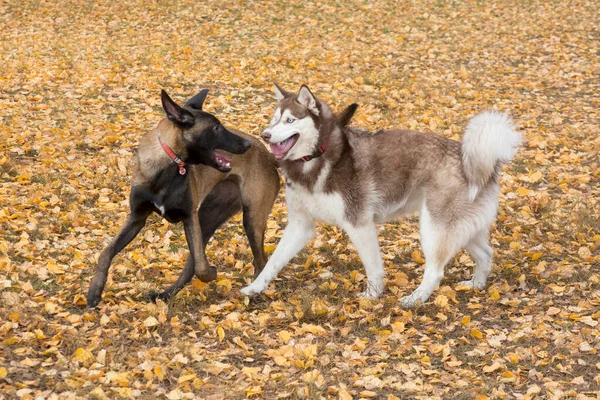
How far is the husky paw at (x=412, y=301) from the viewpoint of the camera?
6.02 metres

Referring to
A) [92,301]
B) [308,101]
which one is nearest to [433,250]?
[308,101]

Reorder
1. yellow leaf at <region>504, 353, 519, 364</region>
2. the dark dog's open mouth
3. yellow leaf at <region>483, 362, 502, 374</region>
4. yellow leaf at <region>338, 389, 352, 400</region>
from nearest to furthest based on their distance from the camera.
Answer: yellow leaf at <region>338, 389, 352, 400</region>
yellow leaf at <region>483, 362, 502, 374</region>
yellow leaf at <region>504, 353, 519, 364</region>
the dark dog's open mouth

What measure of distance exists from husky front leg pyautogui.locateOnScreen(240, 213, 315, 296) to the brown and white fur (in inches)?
0.5

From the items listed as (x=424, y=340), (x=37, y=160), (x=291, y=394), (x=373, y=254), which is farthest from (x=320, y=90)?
(x=291, y=394)

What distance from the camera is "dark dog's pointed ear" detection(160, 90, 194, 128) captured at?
5.71m

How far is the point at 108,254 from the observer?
5902mm

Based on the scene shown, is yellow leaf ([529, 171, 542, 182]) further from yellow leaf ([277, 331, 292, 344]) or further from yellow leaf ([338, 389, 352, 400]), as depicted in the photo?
yellow leaf ([338, 389, 352, 400])

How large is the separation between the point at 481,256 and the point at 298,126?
200 centimetres

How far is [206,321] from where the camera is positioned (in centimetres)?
563

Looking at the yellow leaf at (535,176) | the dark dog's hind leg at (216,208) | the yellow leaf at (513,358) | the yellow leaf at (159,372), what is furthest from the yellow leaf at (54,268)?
the yellow leaf at (535,176)

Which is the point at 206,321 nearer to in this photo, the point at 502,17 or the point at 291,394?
the point at 291,394

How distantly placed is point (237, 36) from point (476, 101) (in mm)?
6149

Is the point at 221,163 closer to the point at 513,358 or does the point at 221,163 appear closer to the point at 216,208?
the point at 216,208

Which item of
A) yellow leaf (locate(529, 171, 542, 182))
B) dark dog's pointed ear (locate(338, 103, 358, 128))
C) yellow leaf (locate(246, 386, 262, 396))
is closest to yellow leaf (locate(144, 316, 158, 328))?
yellow leaf (locate(246, 386, 262, 396))
